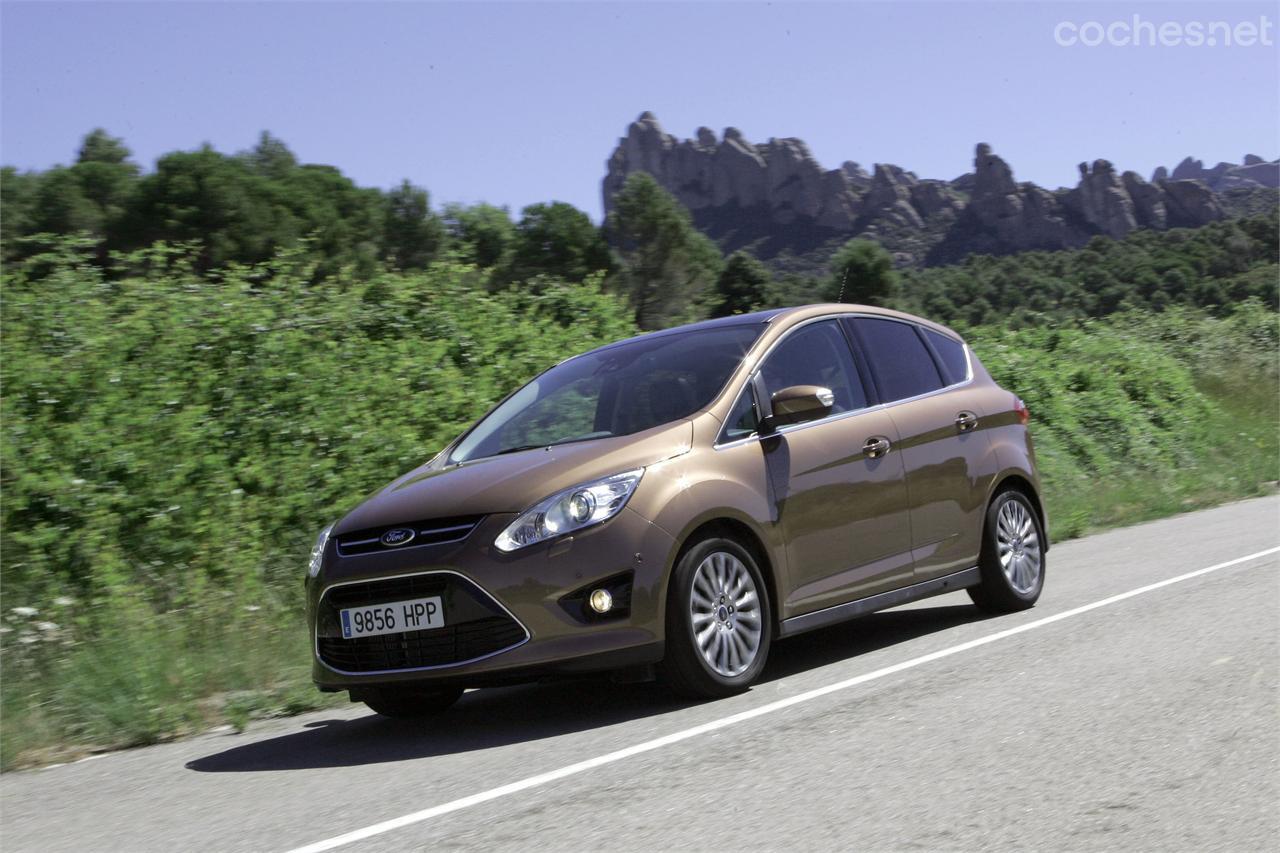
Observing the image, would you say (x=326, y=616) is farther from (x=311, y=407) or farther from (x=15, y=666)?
(x=311, y=407)

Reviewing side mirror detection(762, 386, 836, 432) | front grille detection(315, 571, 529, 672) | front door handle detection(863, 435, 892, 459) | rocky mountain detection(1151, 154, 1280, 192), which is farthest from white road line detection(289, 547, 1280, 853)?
rocky mountain detection(1151, 154, 1280, 192)

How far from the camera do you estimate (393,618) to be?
581 cm

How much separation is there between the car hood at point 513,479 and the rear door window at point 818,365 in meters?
0.79

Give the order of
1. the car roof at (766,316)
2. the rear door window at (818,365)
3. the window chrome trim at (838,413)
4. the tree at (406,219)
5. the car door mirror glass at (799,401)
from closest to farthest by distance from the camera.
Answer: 1. the car door mirror glass at (799,401)
2. the window chrome trim at (838,413)
3. the rear door window at (818,365)
4. the car roof at (766,316)
5. the tree at (406,219)

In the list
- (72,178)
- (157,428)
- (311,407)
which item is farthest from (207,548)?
(72,178)

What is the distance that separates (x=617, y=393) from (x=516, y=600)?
1.68 m

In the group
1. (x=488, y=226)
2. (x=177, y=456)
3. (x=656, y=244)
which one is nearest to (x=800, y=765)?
(x=177, y=456)

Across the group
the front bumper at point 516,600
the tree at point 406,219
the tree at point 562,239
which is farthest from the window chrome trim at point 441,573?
the tree at point 562,239

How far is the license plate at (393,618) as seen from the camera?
571 cm

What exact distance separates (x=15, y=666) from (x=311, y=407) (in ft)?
11.1

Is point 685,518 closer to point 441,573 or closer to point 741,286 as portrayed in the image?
point 441,573

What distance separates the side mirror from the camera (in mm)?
6484

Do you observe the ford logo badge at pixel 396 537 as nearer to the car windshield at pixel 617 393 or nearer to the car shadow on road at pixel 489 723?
the car shadow on road at pixel 489 723

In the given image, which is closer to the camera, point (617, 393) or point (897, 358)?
point (617, 393)
